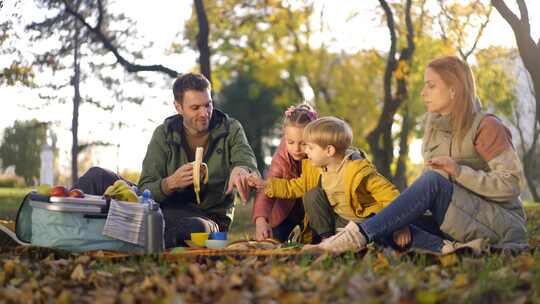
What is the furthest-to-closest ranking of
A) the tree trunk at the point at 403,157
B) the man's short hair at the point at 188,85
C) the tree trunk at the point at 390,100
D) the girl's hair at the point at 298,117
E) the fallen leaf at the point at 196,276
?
the tree trunk at the point at 403,157 < the tree trunk at the point at 390,100 < the man's short hair at the point at 188,85 < the girl's hair at the point at 298,117 < the fallen leaf at the point at 196,276

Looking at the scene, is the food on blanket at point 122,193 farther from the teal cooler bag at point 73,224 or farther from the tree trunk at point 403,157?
the tree trunk at point 403,157

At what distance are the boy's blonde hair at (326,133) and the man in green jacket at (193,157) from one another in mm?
667

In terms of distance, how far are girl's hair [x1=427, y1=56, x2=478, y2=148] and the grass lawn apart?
86cm

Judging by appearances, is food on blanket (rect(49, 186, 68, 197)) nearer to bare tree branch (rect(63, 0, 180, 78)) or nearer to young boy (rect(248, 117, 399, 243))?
young boy (rect(248, 117, 399, 243))

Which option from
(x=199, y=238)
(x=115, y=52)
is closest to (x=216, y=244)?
(x=199, y=238)

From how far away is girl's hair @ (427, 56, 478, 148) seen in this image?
205 inches

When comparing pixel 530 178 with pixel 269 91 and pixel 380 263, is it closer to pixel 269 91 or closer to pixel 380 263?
pixel 269 91

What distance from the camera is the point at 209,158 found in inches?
254

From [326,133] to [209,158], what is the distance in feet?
4.04

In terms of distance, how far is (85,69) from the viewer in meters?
20.1

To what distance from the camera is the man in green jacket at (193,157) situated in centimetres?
618

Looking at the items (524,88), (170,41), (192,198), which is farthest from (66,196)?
(524,88)

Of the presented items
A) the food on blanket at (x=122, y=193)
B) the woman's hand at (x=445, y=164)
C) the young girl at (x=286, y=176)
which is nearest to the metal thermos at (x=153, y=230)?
the food on blanket at (x=122, y=193)

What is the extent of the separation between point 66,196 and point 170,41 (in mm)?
18023
